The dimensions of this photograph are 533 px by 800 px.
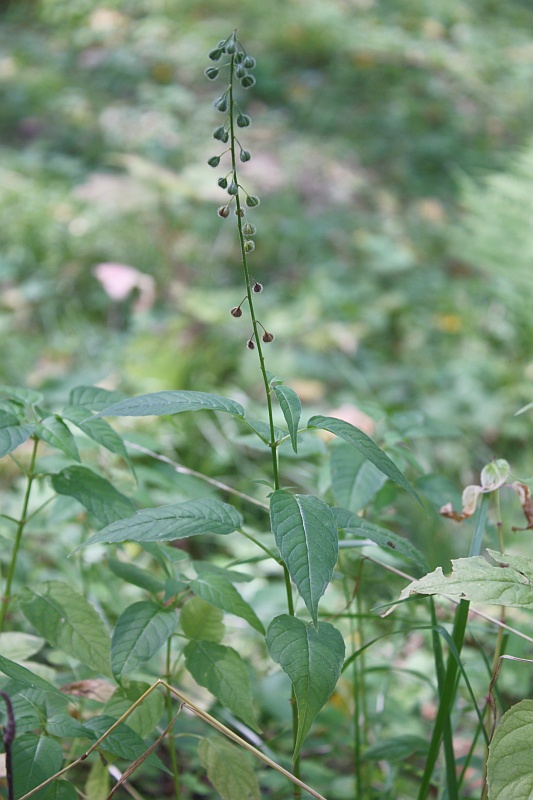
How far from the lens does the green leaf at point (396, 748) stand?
100cm

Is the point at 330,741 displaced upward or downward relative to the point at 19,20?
downward

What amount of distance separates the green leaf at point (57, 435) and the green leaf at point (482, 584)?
41cm

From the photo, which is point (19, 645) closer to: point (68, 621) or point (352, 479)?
point (68, 621)

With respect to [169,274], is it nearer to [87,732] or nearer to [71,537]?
[71,537]

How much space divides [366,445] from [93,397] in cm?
40

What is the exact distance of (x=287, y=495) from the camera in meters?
0.75

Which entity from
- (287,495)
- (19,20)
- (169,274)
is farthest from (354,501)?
(19,20)

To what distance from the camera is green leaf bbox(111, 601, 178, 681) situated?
771 mm

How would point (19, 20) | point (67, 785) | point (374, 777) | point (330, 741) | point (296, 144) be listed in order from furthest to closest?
point (19, 20) < point (296, 144) < point (330, 741) < point (374, 777) < point (67, 785)

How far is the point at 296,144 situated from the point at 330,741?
4.18 m

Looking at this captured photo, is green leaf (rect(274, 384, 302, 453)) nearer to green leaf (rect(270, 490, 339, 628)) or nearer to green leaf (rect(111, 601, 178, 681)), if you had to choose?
green leaf (rect(270, 490, 339, 628))

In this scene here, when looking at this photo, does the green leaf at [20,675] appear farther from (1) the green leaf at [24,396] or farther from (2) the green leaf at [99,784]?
(1) the green leaf at [24,396]

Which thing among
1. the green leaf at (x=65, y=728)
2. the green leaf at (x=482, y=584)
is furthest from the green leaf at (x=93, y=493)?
the green leaf at (x=482, y=584)

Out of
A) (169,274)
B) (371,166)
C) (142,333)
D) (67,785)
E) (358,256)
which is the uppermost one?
(371,166)
